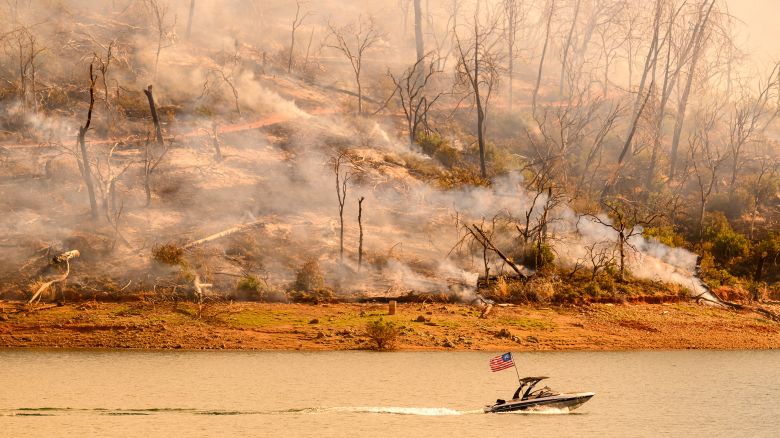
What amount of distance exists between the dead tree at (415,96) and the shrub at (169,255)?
1879 centimetres

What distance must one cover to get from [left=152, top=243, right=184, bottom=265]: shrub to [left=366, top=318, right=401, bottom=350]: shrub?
10332 millimetres

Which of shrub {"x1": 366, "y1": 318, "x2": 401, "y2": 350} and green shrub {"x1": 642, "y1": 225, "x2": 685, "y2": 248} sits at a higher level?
green shrub {"x1": 642, "y1": 225, "x2": 685, "y2": 248}

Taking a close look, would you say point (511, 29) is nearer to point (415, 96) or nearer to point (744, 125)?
point (415, 96)

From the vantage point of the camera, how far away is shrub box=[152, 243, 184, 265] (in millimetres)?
38594

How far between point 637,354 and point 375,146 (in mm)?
24701

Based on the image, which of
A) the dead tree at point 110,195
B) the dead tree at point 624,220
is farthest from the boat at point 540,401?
the dead tree at point 110,195

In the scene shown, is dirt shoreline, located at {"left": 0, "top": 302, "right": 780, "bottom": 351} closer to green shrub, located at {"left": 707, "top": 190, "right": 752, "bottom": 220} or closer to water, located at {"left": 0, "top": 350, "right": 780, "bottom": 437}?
water, located at {"left": 0, "top": 350, "right": 780, "bottom": 437}

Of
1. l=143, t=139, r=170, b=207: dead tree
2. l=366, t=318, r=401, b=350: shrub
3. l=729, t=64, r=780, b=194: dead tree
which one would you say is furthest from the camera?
l=729, t=64, r=780, b=194: dead tree

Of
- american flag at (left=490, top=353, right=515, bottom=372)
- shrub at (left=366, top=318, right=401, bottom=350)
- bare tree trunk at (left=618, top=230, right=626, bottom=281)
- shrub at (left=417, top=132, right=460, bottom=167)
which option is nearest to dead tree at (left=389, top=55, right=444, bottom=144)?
shrub at (left=417, top=132, right=460, bottom=167)

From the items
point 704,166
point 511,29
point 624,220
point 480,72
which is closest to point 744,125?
point 704,166

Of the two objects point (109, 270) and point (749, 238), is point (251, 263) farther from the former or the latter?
point (749, 238)

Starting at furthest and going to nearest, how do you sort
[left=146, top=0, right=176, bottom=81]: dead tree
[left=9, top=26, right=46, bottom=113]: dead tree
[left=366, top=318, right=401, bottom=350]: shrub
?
[left=146, top=0, right=176, bottom=81]: dead tree → [left=9, top=26, right=46, bottom=113]: dead tree → [left=366, top=318, right=401, bottom=350]: shrub

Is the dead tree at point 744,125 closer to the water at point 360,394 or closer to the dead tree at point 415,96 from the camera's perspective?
the dead tree at point 415,96

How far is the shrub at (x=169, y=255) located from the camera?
3859 cm
